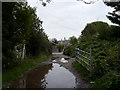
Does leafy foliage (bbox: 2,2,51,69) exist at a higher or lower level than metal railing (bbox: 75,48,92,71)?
higher

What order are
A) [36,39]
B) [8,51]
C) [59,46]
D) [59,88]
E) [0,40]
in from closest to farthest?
1. [59,88]
2. [0,40]
3. [8,51]
4. [36,39]
5. [59,46]

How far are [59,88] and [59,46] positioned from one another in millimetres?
33099

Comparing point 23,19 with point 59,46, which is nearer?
point 23,19

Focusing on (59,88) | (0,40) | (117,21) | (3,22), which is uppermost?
(117,21)

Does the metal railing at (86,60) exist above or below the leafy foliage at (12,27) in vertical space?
below

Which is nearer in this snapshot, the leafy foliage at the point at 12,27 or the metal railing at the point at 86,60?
the leafy foliage at the point at 12,27

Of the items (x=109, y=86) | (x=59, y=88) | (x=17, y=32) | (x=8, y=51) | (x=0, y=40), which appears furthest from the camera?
(x=17, y=32)

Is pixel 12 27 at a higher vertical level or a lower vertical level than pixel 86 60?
higher

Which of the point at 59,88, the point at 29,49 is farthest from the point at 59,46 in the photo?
the point at 59,88

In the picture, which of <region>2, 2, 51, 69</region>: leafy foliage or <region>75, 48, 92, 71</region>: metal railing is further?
<region>75, 48, 92, 71</region>: metal railing

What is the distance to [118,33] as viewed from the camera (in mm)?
16469

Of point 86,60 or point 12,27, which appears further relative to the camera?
point 86,60

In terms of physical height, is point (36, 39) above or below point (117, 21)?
below

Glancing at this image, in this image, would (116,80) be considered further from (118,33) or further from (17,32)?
(118,33)
